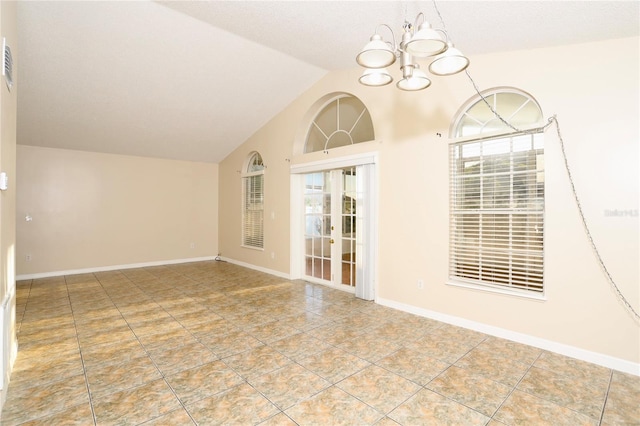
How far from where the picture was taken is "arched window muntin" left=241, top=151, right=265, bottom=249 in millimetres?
7178

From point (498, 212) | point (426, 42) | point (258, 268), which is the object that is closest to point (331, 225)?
point (258, 268)

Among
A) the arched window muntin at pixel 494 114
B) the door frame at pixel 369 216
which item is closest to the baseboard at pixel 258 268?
the door frame at pixel 369 216

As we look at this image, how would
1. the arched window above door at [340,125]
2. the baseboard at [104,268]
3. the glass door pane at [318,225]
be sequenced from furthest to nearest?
the baseboard at [104,268], the glass door pane at [318,225], the arched window above door at [340,125]

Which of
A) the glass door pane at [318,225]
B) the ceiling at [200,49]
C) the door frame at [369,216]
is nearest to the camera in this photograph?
the ceiling at [200,49]

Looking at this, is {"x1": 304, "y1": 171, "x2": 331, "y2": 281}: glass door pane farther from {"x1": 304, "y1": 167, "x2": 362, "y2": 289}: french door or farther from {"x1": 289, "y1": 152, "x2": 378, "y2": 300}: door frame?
{"x1": 289, "y1": 152, "x2": 378, "y2": 300}: door frame

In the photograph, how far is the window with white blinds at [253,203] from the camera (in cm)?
718

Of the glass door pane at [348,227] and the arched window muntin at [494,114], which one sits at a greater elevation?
the arched window muntin at [494,114]

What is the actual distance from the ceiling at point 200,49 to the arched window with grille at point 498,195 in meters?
0.70

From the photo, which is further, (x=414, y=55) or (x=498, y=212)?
(x=498, y=212)

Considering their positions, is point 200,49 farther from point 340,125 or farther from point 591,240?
point 591,240

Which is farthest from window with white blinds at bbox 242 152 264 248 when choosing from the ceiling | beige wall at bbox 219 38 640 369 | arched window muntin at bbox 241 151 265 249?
beige wall at bbox 219 38 640 369

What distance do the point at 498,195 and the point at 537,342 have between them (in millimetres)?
1528

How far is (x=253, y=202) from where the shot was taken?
24.4 ft

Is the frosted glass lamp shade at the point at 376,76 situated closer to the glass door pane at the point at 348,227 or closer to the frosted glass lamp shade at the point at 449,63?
the frosted glass lamp shade at the point at 449,63
